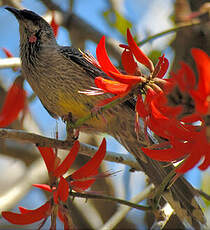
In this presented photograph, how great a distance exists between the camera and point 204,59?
117cm

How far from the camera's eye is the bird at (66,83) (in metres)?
3.27

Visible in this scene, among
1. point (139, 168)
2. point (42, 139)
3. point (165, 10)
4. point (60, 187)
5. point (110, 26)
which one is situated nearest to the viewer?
point (60, 187)

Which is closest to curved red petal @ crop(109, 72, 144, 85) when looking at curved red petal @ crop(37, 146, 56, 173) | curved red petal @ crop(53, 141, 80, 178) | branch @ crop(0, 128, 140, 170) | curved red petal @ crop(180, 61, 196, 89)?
curved red petal @ crop(180, 61, 196, 89)

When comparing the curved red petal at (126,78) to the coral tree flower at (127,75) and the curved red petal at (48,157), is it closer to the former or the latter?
the coral tree flower at (127,75)

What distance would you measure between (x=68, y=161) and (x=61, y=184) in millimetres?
147

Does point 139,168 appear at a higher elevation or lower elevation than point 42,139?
lower

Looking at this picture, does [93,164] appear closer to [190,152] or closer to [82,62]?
[190,152]

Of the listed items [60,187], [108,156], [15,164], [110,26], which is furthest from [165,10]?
[60,187]

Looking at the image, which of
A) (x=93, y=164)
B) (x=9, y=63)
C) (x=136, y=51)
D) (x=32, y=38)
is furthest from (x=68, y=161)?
→ (x=32, y=38)

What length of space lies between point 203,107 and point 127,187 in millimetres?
2865

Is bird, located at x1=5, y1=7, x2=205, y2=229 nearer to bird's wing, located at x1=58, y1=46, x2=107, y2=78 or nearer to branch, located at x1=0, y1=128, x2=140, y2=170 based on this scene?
bird's wing, located at x1=58, y1=46, x2=107, y2=78

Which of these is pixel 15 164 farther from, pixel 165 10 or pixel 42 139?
pixel 42 139

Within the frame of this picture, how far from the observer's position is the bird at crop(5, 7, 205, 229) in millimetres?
3270

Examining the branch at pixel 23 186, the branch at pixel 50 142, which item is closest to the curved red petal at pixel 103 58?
the branch at pixel 50 142
